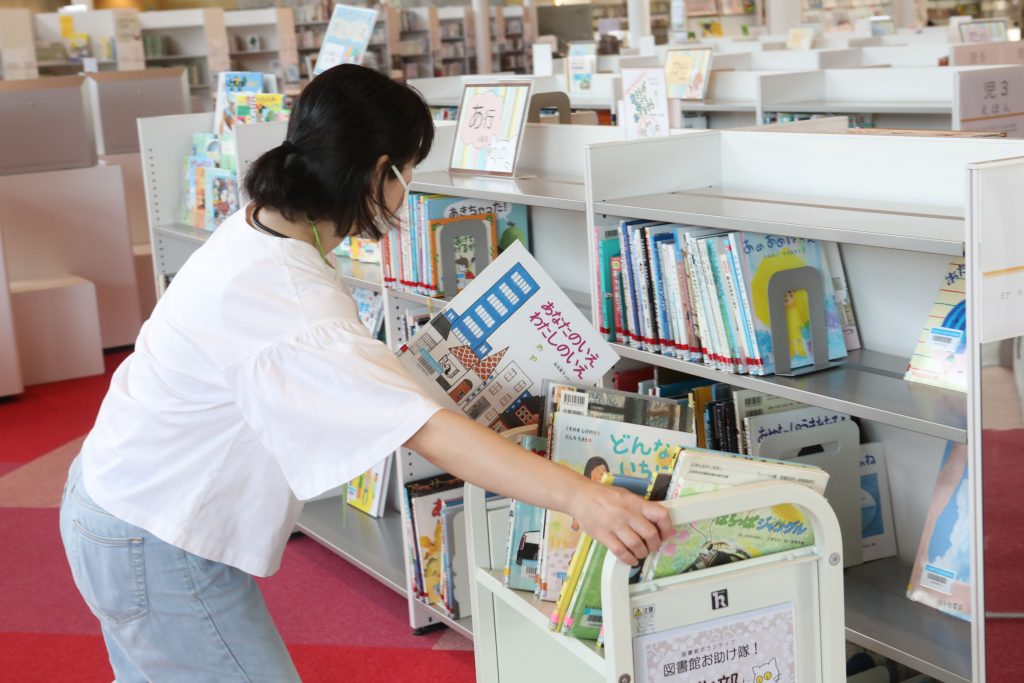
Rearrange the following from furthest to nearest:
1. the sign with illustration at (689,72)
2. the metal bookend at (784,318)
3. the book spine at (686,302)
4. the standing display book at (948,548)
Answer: the sign with illustration at (689,72), the book spine at (686,302), the metal bookend at (784,318), the standing display book at (948,548)

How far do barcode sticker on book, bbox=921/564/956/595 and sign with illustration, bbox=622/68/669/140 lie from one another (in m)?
1.64

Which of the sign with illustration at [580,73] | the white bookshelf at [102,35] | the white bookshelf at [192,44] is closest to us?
the sign with illustration at [580,73]

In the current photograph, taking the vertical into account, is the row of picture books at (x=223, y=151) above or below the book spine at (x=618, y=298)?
above

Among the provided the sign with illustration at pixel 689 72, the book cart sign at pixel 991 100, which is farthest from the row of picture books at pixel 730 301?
the sign with illustration at pixel 689 72

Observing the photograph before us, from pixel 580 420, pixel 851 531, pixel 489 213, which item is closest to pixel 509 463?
pixel 580 420

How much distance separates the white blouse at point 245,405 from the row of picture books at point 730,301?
3.22ft

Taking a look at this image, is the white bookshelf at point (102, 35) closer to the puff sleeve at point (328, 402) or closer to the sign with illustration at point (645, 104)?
the sign with illustration at point (645, 104)

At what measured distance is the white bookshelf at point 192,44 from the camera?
42.4 ft

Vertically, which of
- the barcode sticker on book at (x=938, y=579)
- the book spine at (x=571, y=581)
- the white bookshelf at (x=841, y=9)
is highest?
the white bookshelf at (x=841, y=9)

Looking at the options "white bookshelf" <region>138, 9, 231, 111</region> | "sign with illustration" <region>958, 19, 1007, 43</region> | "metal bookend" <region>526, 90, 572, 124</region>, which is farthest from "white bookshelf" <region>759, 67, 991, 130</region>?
"white bookshelf" <region>138, 9, 231, 111</region>

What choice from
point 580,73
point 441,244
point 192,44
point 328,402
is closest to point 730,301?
point 441,244

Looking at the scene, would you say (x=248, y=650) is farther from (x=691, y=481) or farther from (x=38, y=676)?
(x=38, y=676)

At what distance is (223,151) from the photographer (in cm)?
438

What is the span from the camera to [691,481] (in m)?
1.45
